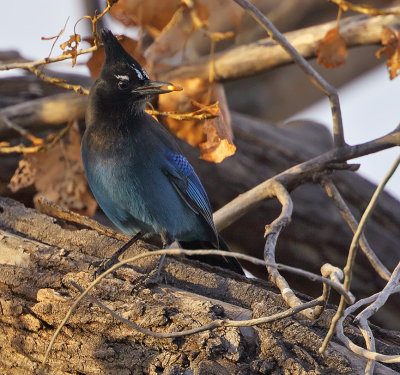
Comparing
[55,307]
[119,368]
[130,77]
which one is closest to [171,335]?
[119,368]

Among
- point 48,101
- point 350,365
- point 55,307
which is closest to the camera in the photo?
point 350,365

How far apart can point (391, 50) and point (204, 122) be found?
1029mm

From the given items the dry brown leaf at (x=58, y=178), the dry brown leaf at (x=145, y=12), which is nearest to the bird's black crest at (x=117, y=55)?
the dry brown leaf at (x=145, y=12)

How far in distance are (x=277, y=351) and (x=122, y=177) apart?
133 cm

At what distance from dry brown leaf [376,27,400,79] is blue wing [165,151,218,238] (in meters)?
1.08

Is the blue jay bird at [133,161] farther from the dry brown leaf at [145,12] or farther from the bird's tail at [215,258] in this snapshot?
the dry brown leaf at [145,12]

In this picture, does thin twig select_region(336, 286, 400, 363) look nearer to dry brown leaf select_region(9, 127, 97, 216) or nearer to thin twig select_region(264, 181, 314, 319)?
thin twig select_region(264, 181, 314, 319)

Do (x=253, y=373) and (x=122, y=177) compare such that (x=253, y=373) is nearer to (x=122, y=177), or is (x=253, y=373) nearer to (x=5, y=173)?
(x=122, y=177)

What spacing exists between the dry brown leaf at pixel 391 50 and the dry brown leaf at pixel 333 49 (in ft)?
0.60

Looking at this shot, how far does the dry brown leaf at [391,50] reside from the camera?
3.51 m

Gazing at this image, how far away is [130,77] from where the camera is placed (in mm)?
3326

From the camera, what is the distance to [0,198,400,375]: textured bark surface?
2170 mm

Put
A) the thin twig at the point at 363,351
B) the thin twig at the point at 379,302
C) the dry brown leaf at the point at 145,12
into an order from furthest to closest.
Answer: the dry brown leaf at the point at 145,12 < the thin twig at the point at 379,302 < the thin twig at the point at 363,351

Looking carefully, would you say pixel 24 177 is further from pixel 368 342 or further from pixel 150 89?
pixel 368 342
